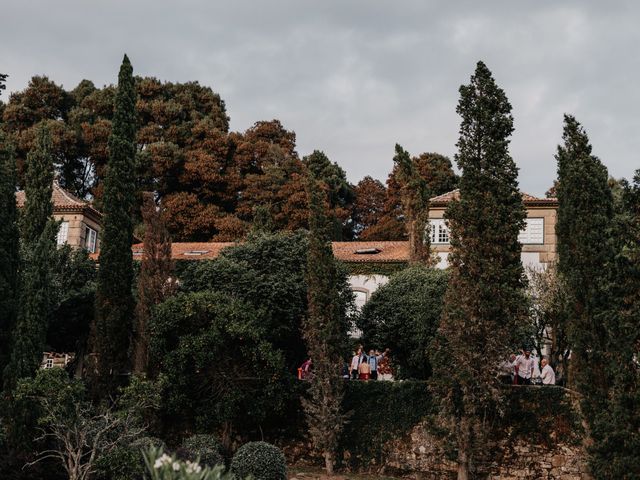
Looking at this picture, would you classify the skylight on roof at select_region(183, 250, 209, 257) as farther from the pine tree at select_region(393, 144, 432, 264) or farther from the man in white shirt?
the man in white shirt

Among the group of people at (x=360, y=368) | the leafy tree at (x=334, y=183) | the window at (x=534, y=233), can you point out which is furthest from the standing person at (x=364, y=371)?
the leafy tree at (x=334, y=183)

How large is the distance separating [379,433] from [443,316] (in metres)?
3.66

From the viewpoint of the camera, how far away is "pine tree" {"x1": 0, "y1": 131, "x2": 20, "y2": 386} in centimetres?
1401

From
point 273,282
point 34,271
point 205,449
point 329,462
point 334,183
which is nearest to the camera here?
point 205,449

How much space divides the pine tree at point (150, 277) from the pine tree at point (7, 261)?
16.1 ft

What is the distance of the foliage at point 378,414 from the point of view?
1775 cm

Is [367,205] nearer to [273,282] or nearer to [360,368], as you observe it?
[273,282]

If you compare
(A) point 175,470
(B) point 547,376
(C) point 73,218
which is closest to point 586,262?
(B) point 547,376

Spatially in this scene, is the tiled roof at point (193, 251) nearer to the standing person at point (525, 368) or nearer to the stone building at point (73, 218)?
the stone building at point (73, 218)

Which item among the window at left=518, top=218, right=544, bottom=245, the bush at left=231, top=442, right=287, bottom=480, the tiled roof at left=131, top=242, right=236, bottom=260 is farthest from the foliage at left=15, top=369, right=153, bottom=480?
the window at left=518, top=218, right=544, bottom=245

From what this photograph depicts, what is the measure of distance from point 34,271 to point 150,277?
358 centimetres

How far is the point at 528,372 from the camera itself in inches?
704

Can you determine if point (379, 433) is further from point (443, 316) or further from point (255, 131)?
point (255, 131)

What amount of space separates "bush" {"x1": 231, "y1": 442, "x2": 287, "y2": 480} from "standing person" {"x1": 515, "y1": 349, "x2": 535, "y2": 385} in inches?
255
